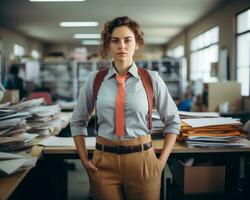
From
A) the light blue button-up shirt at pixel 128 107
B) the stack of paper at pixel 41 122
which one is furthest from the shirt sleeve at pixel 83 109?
the stack of paper at pixel 41 122

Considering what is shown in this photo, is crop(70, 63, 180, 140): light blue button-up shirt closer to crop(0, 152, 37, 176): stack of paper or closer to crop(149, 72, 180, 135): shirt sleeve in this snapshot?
crop(149, 72, 180, 135): shirt sleeve

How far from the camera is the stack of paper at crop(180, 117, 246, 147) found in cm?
189

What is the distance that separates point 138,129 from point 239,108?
15.9 feet

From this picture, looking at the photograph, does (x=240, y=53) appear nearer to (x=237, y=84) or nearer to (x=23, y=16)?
(x=237, y=84)

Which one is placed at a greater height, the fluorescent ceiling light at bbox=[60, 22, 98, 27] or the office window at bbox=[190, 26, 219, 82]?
Result: the fluorescent ceiling light at bbox=[60, 22, 98, 27]

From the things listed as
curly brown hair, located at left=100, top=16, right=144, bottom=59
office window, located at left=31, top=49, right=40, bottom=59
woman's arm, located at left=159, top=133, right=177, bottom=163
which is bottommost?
woman's arm, located at left=159, top=133, right=177, bottom=163

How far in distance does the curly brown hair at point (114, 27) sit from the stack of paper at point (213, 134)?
64 centimetres

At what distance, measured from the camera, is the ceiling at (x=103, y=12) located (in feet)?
22.2

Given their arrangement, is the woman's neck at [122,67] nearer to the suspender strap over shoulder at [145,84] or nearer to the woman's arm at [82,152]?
the suspender strap over shoulder at [145,84]

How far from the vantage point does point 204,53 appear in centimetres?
882

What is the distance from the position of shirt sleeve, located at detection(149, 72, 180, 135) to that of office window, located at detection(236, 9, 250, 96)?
468cm

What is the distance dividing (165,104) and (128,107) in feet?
0.75

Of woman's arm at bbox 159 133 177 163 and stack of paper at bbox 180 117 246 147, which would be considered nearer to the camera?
woman's arm at bbox 159 133 177 163

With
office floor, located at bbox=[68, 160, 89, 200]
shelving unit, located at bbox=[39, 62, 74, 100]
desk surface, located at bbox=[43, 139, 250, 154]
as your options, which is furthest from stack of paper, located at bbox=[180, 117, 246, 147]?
shelving unit, located at bbox=[39, 62, 74, 100]
